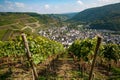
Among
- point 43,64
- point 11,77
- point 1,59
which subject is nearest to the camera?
point 11,77

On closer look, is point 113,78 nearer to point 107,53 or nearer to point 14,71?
point 107,53

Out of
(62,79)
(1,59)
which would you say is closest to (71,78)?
(62,79)

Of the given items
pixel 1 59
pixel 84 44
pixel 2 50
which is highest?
pixel 84 44

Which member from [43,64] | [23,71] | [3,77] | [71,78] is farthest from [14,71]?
[71,78]

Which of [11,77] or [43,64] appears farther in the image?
[43,64]

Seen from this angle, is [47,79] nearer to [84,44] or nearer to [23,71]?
[23,71]

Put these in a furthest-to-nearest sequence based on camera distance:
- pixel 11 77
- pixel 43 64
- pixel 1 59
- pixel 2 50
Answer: pixel 1 59, pixel 2 50, pixel 43 64, pixel 11 77

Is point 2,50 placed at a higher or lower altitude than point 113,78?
higher

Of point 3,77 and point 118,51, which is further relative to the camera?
point 118,51

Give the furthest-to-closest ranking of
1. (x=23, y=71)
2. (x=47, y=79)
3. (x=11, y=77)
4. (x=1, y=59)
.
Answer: (x=1, y=59) < (x=23, y=71) < (x=11, y=77) < (x=47, y=79)
